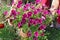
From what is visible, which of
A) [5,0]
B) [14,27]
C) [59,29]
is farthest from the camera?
[5,0]

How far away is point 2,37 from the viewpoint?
3.65 metres

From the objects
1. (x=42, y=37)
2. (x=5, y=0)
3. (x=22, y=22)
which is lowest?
(x=5, y=0)

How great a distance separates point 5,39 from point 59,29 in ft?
2.54

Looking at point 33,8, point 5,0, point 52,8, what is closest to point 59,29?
point 52,8

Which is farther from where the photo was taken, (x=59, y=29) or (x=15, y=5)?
(x=59, y=29)

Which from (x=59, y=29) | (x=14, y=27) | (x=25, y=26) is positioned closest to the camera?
(x=25, y=26)

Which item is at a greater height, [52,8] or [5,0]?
[52,8]

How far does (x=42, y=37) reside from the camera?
11.0ft

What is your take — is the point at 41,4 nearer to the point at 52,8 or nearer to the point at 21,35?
the point at 52,8

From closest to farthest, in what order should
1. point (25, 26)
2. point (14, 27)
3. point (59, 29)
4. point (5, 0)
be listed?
point (25, 26)
point (14, 27)
point (59, 29)
point (5, 0)

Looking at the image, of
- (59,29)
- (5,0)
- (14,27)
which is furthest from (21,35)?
(5,0)

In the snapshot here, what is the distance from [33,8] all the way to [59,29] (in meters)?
0.63

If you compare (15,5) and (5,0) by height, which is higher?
(15,5)

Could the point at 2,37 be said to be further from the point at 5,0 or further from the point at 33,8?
the point at 5,0
